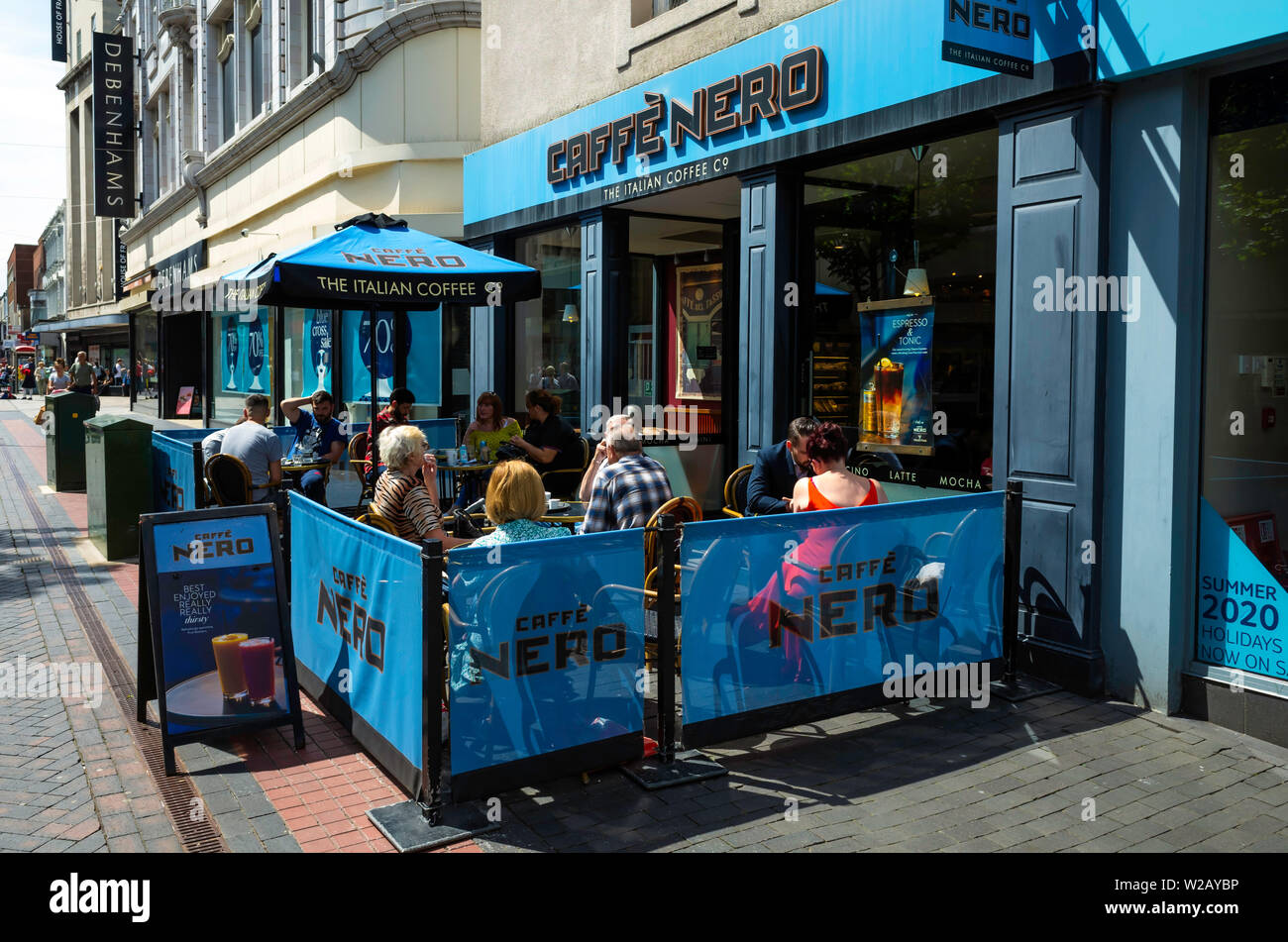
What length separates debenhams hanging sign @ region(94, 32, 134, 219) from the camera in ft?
111

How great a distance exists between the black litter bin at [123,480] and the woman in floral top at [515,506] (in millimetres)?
6200

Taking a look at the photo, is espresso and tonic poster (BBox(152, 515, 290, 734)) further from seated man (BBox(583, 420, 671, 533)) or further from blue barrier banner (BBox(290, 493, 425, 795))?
seated man (BBox(583, 420, 671, 533))

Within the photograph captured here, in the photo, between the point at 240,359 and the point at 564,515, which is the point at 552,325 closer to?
the point at 564,515

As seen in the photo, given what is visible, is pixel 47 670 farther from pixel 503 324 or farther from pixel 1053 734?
pixel 503 324

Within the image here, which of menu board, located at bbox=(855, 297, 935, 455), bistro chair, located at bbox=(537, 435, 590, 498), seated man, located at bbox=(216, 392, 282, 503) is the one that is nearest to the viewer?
menu board, located at bbox=(855, 297, 935, 455)

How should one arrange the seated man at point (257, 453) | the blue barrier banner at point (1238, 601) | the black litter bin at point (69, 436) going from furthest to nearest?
the black litter bin at point (69, 436) < the seated man at point (257, 453) < the blue barrier banner at point (1238, 601)

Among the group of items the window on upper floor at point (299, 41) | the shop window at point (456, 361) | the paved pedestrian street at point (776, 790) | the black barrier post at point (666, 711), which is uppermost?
the window on upper floor at point (299, 41)

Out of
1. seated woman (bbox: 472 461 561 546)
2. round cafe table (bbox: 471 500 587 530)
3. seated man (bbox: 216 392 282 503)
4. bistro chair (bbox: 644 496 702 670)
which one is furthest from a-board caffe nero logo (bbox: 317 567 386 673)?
seated man (bbox: 216 392 282 503)

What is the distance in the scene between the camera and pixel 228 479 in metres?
8.73

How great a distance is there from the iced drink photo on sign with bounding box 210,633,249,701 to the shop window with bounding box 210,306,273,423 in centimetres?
1660

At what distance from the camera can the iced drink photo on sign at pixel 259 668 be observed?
17.2ft

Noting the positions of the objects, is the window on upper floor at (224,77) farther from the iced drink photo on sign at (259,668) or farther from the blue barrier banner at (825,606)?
the blue barrier banner at (825,606)

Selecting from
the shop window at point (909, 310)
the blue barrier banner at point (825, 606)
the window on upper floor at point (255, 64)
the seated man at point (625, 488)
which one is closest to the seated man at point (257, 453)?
the seated man at point (625, 488)
